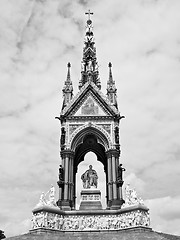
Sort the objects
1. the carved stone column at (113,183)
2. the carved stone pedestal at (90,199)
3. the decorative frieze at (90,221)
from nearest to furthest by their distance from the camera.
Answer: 1. the decorative frieze at (90,221)
2. the carved stone column at (113,183)
3. the carved stone pedestal at (90,199)

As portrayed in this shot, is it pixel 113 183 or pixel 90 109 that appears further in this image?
pixel 90 109

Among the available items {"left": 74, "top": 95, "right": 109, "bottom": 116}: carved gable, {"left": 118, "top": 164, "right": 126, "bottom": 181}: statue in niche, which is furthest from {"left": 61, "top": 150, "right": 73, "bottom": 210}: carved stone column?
{"left": 118, "top": 164, "right": 126, "bottom": 181}: statue in niche

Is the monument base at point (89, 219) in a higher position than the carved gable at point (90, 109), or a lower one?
lower

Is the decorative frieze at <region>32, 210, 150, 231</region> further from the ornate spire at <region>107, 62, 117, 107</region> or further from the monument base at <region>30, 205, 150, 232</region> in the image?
the ornate spire at <region>107, 62, 117, 107</region>

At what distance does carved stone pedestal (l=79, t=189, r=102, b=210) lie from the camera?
18.8 metres

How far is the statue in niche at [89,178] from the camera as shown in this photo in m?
20.0

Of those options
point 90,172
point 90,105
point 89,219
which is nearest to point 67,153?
point 90,172

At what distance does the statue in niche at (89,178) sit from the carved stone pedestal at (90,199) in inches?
24.9

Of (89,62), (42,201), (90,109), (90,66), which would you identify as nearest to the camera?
(42,201)

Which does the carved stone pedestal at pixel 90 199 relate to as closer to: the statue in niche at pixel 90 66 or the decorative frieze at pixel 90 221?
the decorative frieze at pixel 90 221

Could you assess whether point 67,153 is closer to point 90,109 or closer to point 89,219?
point 90,109

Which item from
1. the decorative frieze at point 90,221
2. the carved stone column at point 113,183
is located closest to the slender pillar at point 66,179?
the decorative frieze at point 90,221

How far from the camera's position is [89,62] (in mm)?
23844

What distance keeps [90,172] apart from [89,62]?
793cm
